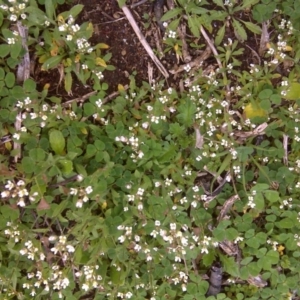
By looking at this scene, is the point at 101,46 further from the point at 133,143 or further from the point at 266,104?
the point at 266,104

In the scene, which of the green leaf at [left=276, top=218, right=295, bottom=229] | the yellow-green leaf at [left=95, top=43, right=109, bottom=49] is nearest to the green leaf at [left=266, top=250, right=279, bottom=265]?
the green leaf at [left=276, top=218, right=295, bottom=229]

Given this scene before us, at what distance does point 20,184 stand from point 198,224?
1178 millimetres

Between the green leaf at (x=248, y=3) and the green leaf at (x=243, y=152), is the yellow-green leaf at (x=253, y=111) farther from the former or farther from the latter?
the green leaf at (x=248, y=3)

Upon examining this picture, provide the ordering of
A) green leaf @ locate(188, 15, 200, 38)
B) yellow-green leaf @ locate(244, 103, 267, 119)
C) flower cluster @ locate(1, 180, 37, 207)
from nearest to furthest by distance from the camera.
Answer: flower cluster @ locate(1, 180, 37, 207) → green leaf @ locate(188, 15, 200, 38) → yellow-green leaf @ locate(244, 103, 267, 119)

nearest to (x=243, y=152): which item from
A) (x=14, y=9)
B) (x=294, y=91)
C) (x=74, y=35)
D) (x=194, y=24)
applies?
(x=294, y=91)

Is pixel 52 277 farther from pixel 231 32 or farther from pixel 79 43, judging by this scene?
pixel 231 32

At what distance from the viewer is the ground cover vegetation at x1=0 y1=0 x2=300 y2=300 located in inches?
101

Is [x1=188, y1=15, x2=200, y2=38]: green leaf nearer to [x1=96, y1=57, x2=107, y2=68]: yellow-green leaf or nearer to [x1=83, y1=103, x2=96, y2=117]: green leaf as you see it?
[x1=96, y1=57, x2=107, y2=68]: yellow-green leaf

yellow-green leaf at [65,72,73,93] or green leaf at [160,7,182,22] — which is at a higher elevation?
green leaf at [160,7,182,22]

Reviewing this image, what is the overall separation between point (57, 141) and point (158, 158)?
25.0 inches

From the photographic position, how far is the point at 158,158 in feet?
8.79

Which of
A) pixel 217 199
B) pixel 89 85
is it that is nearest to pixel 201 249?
pixel 217 199

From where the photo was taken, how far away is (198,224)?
282cm

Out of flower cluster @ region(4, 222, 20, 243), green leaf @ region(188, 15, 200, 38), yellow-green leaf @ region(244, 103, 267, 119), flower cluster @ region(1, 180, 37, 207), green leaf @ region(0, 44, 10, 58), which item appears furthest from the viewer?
yellow-green leaf @ region(244, 103, 267, 119)
